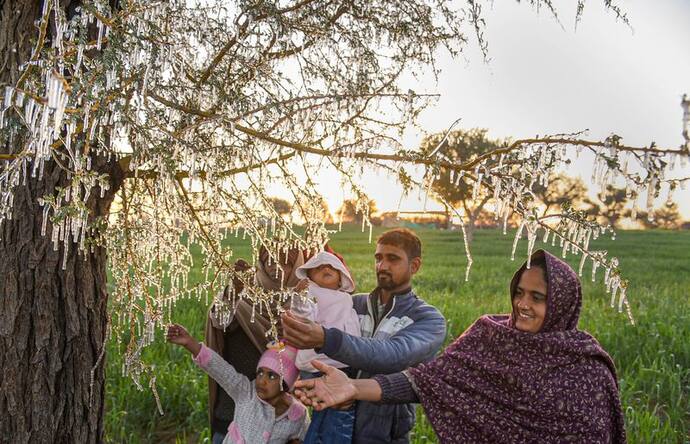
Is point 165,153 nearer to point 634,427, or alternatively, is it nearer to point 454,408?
point 454,408

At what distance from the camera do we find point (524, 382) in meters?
3.29

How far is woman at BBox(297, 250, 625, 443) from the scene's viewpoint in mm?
3172

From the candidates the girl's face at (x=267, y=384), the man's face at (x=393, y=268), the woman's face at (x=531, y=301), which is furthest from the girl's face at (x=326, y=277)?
the woman's face at (x=531, y=301)

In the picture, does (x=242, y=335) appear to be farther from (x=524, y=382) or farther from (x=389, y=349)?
(x=524, y=382)

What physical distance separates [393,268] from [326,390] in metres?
0.85

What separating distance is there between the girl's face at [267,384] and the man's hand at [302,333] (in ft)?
2.45

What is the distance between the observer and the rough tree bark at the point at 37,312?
11.0ft

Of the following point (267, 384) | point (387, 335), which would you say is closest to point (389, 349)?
point (387, 335)

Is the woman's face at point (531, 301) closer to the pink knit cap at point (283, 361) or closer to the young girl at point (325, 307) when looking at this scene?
the young girl at point (325, 307)

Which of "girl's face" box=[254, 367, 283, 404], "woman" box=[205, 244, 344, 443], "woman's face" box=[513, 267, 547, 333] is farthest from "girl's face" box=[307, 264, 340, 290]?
"woman's face" box=[513, 267, 547, 333]

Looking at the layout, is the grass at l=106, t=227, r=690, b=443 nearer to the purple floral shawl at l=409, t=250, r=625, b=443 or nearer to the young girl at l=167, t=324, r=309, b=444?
the young girl at l=167, t=324, r=309, b=444

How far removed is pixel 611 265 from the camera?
2.38m

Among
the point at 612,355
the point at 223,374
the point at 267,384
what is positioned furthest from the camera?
the point at 612,355

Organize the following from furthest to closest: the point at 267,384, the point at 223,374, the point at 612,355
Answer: the point at 612,355, the point at 223,374, the point at 267,384
